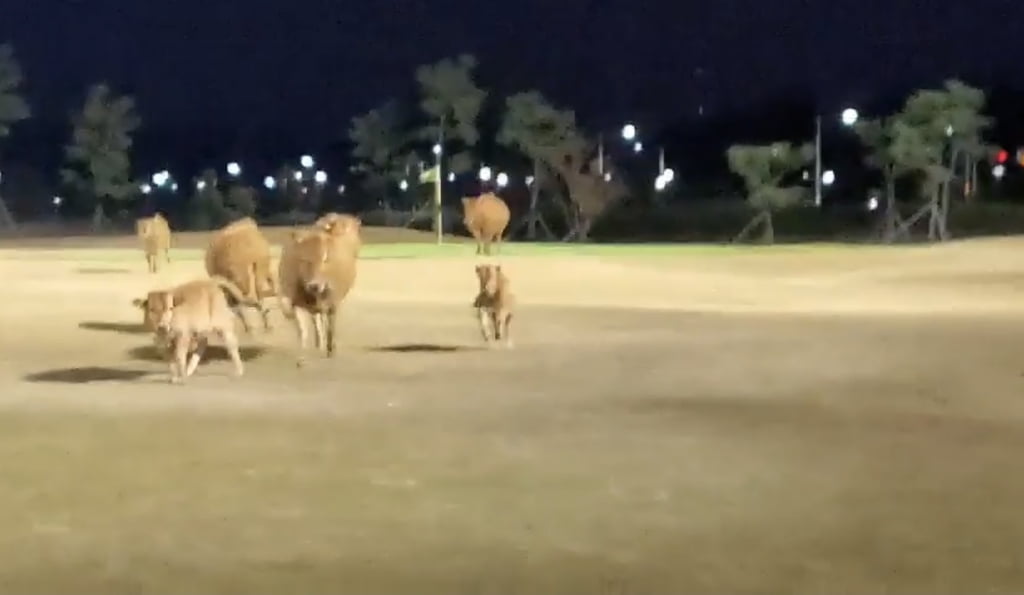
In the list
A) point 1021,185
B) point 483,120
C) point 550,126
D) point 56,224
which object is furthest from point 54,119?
point 1021,185

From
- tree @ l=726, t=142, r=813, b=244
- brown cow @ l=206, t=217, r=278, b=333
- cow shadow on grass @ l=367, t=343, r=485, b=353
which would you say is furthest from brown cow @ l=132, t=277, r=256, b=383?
tree @ l=726, t=142, r=813, b=244

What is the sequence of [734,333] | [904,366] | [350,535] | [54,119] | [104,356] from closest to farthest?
[350,535]
[904,366]
[104,356]
[734,333]
[54,119]

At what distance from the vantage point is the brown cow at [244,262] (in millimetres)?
13734

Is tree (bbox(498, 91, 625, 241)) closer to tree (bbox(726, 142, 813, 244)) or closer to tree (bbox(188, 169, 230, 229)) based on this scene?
tree (bbox(726, 142, 813, 244))

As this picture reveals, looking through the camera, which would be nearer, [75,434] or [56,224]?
[75,434]

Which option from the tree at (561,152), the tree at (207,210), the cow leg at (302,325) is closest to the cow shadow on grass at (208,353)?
the cow leg at (302,325)

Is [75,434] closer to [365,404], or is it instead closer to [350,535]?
[365,404]

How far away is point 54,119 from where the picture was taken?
63.5 m

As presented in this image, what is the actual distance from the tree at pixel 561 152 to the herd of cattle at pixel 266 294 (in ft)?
89.6

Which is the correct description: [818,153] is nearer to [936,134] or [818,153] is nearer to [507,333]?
[936,134]

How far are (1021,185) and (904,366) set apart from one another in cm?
2964

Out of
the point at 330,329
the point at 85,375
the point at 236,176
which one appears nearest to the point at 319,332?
the point at 330,329

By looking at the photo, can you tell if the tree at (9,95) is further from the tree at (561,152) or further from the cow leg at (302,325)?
the cow leg at (302,325)

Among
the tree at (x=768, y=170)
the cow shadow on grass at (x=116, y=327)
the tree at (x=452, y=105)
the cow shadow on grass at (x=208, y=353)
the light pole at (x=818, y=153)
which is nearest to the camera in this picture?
the cow shadow on grass at (x=208, y=353)
